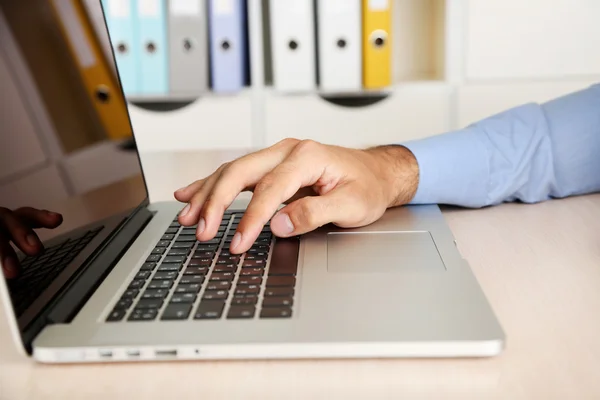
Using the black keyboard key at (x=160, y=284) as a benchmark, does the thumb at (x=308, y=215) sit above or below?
above

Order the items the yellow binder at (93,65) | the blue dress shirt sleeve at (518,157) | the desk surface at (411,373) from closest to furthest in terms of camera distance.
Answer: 1. the desk surface at (411,373)
2. the yellow binder at (93,65)
3. the blue dress shirt sleeve at (518,157)

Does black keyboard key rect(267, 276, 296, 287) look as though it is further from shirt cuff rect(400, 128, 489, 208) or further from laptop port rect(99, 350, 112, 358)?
shirt cuff rect(400, 128, 489, 208)

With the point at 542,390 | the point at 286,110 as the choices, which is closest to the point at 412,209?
the point at 542,390

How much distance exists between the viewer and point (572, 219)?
73 cm

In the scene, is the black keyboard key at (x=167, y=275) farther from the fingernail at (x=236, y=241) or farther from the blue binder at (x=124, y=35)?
the blue binder at (x=124, y=35)

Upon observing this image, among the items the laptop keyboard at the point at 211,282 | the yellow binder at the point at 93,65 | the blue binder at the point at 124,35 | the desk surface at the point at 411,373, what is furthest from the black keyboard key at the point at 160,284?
the blue binder at the point at 124,35

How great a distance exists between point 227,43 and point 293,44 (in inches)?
7.9

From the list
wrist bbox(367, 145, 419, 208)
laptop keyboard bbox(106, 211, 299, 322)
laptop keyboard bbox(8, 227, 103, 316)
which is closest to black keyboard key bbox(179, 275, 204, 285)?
laptop keyboard bbox(106, 211, 299, 322)

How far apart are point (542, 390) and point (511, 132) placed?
0.57 metres

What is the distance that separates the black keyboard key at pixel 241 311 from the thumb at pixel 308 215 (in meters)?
0.17

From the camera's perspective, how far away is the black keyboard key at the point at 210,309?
45 centimetres

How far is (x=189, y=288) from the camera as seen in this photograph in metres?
0.51

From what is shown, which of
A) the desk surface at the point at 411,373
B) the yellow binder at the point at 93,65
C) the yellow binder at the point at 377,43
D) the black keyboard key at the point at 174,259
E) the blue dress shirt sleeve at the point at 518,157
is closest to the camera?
the desk surface at the point at 411,373

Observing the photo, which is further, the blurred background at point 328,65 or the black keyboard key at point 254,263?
the blurred background at point 328,65
